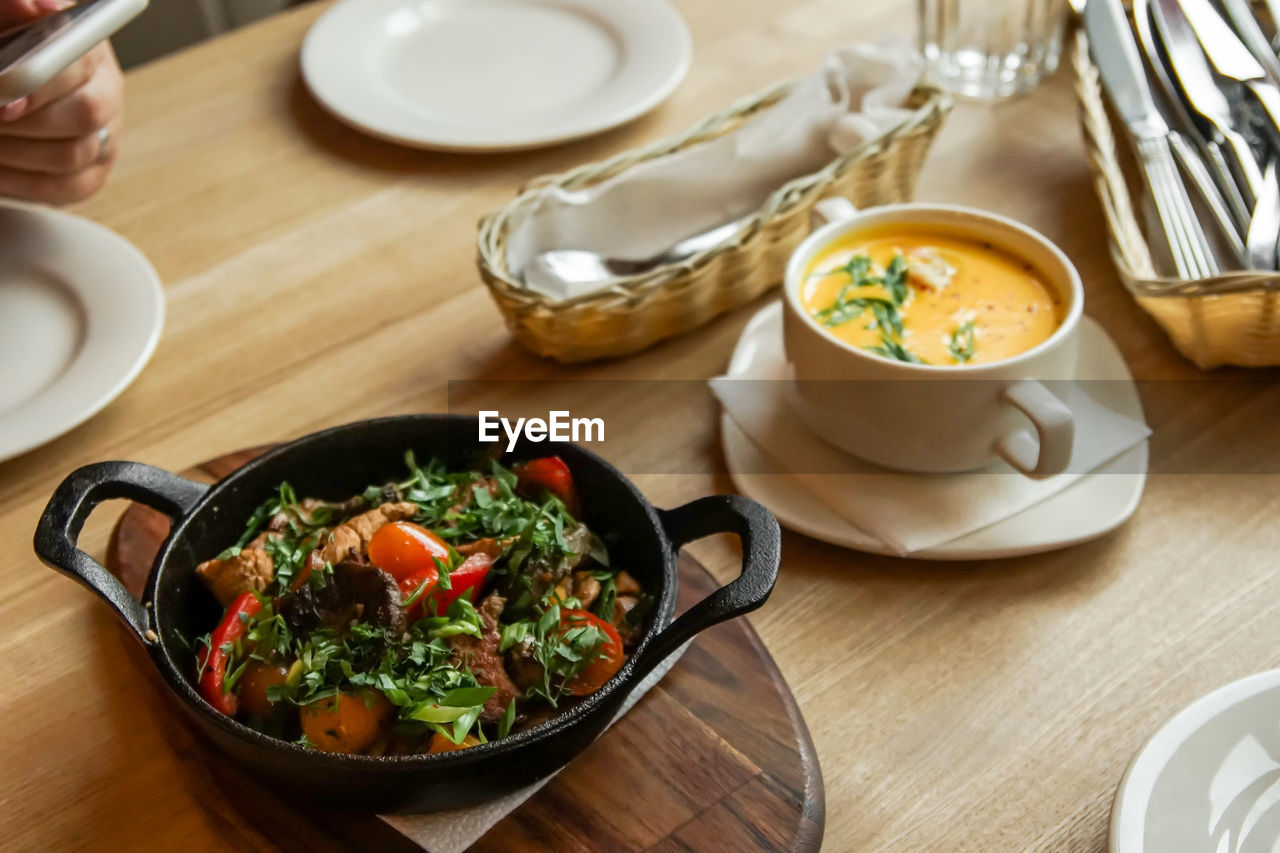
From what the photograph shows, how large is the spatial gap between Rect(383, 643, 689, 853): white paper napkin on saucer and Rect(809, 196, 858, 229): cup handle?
24.9 inches

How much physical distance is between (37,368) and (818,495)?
2.55ft

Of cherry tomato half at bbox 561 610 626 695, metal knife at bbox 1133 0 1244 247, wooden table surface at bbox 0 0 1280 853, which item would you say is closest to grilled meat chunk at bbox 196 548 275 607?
wooden table surface at bbox 0 0 1280 853

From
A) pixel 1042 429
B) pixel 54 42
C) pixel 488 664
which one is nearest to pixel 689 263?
pixel 1042 429

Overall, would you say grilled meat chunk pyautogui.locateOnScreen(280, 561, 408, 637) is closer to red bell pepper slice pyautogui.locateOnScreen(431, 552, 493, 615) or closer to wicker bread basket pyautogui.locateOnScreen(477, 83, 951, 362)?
red bell pepper slice pyautogui.locateOnScreen(431, 552, 493, 615)

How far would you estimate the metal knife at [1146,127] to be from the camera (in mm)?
1153

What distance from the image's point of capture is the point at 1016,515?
991 millimetres

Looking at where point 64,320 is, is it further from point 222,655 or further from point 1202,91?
point 1202,91

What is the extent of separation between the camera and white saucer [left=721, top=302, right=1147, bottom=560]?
0.97 m

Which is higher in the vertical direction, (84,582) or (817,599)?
(84,582)

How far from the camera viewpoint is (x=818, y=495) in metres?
1.02

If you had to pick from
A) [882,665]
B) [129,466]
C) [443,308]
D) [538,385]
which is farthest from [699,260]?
[129,466]

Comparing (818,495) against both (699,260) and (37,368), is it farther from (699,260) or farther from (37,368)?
(37,368)

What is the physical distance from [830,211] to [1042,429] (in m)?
0.34

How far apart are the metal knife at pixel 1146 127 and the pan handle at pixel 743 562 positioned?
601 millimetres
